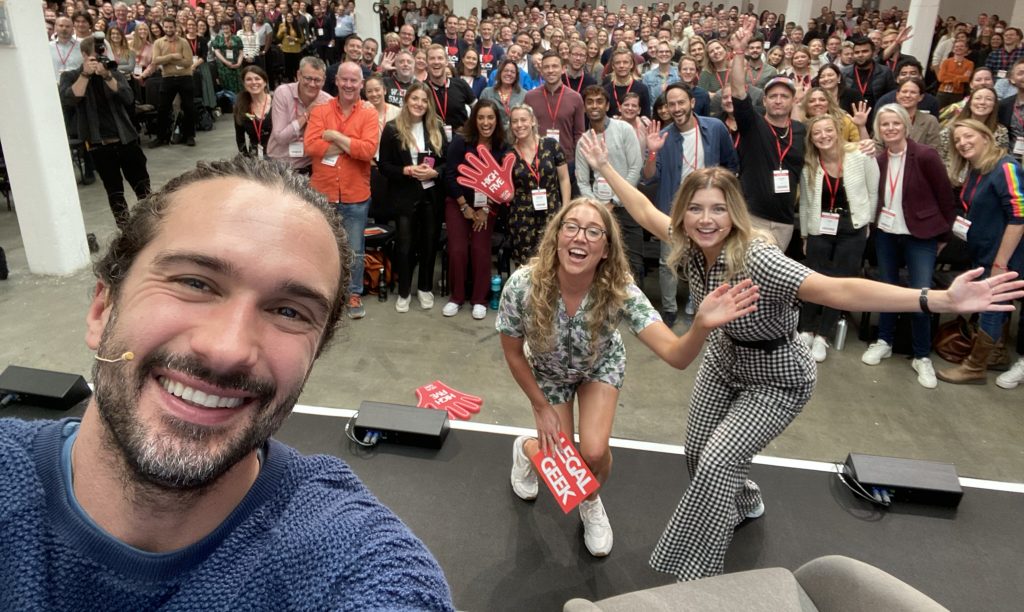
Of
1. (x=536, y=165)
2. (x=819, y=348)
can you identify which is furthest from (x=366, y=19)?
(x=819, y=348)

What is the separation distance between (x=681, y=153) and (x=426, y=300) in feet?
7.08

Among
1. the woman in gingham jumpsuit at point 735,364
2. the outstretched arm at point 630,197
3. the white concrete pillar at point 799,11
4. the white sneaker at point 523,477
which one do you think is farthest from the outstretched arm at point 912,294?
the white concrete pillar at point 799,11

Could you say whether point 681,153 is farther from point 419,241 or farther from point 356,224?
point 356,224

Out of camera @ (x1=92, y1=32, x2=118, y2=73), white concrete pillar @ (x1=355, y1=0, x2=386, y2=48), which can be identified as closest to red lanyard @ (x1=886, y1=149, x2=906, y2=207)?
camera @ (x1=92, y1=32, x2=118, y2=73)

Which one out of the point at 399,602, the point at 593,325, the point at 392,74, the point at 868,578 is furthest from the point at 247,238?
the point at 392,74

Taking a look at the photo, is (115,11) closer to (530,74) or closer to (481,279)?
(530,74)

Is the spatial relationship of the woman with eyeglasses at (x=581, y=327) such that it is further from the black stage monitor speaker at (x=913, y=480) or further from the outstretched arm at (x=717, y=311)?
the black stage monitor speaker at (x=913, y=480)

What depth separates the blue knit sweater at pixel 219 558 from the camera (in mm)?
973

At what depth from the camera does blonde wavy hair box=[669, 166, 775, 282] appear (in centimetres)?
257

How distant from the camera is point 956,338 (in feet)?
15.5

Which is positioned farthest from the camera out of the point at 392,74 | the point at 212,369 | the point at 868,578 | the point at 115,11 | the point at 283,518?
the point at 115,11

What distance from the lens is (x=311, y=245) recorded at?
3.63 feet

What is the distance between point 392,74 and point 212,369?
661cm

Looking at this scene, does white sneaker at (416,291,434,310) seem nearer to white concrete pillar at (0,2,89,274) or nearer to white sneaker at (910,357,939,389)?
white concrete pillar at (0,2,89,274)
